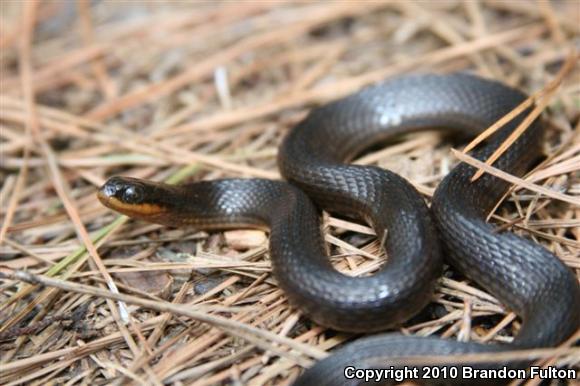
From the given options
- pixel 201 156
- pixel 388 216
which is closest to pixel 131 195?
pixel 201 156

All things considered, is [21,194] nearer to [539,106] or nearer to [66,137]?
[66,137]

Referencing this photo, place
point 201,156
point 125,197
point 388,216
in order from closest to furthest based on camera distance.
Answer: point 388,216 → point 125,197 → point 201,156

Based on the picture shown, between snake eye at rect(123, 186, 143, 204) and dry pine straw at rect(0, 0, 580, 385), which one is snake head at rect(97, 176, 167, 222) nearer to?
snake eye at rect(123, 186, 143, 204)

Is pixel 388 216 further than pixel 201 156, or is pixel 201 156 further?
pixel 201 156

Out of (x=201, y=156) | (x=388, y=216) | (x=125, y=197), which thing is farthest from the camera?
(x=201, y=156)

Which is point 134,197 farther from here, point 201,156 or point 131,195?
point 201,156

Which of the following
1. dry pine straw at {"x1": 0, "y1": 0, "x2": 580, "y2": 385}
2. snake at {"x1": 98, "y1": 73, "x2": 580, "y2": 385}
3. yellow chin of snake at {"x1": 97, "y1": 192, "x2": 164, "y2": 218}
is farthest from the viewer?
yellow chin of snake at {"x1": 97, "y1": 192, "x2": 164, "y2": 218}

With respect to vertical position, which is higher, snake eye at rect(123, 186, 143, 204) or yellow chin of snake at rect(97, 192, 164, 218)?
snake eye at rect(123, 186, 143, 204)

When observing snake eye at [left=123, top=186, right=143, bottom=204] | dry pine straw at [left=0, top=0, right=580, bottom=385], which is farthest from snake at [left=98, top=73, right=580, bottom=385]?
dry pine straw at [left=0, top=0, right=580, bottom=385]
